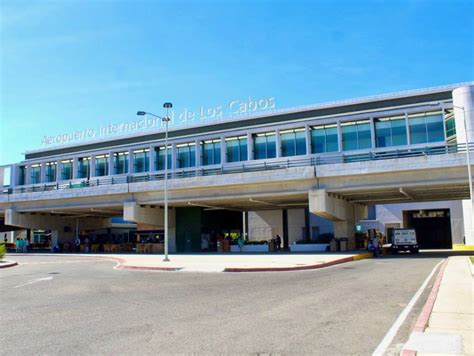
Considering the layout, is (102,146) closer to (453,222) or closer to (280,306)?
(453,222)

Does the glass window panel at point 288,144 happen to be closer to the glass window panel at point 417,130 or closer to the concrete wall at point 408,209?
the glass window panel at point 417,130

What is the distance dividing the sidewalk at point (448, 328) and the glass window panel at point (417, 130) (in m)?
35.0

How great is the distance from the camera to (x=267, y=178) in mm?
36125

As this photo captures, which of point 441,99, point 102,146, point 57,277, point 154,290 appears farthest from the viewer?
point 102,146

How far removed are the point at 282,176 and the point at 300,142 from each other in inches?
563

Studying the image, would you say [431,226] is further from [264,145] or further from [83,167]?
[83,167]

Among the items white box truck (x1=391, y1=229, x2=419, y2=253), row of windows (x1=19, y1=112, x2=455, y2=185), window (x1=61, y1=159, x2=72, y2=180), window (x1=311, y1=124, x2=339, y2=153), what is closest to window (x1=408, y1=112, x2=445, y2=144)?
→ row of windows (x1=19, y1=112, x2=455, y2=185)

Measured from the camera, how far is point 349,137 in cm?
4741

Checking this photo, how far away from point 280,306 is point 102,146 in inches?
2221

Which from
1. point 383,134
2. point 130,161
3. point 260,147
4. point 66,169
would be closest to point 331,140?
point 383,134

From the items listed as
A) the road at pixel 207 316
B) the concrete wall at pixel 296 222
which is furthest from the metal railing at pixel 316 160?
the road at pixel 207 316

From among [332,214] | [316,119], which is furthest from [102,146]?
[332,214]

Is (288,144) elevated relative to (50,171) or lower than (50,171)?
lower

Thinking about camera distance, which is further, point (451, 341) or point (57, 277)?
point (57, 277)
